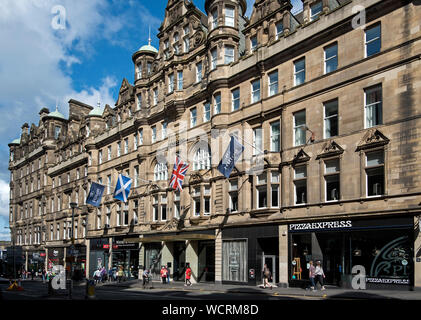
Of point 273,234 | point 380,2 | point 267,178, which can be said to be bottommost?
point 273,234

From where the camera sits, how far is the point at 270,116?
32.2m

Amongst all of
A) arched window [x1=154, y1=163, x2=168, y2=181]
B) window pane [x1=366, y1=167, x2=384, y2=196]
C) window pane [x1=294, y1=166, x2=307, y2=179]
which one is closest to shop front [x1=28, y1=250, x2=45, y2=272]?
arched window [x1=154, y1=163, x2=168, y2=181]

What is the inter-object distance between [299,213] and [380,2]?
13.4 m

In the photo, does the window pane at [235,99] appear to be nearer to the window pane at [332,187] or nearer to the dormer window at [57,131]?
the window pane at [332,187]

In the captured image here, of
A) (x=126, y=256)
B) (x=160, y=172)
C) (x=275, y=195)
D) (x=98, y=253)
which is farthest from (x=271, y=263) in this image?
(x=98, y=253)

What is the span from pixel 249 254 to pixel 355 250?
28.9 ft

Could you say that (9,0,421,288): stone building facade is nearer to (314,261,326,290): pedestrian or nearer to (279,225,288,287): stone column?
(279,225,288,287): stone column

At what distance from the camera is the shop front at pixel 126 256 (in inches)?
1825

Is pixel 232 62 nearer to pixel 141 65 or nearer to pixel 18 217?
pixel 141 65

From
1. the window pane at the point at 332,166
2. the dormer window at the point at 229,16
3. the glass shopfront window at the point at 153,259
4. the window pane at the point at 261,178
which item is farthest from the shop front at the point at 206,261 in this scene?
the dormer window at the point at 229,16

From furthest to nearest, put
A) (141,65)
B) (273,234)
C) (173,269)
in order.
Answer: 1. (141,65)
2. (173,269)
3. (273,234)

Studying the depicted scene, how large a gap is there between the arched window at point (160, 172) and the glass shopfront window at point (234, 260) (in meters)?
11.4

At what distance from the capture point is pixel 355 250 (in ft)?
83.4

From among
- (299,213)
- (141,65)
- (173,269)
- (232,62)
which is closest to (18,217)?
(141,65)
